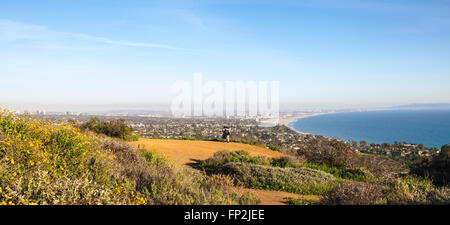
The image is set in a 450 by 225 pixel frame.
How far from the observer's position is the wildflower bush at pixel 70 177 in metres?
3.71

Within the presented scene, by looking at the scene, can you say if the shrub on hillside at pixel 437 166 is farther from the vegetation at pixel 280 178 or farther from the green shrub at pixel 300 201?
the green shrub at pixel 300 201

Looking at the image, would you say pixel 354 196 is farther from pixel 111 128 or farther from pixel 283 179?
pixel 111 128

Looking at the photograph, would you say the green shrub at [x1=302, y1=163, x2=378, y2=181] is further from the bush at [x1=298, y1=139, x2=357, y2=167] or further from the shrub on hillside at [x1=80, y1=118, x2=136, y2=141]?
the shrub on hillside at [x1=80, y1=118, x2=136, y2=141]

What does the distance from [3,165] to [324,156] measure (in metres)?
12.7

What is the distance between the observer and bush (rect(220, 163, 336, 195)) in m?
7.98

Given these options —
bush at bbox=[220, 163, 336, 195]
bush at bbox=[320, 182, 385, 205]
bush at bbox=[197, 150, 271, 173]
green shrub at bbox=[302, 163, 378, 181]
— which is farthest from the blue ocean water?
bush at bbox=[320, 182, 385, 205]

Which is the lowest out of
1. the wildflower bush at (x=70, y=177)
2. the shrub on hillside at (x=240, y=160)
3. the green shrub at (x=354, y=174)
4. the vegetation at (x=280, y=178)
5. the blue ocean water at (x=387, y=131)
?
the blue ocean water at (x=387, y=131)

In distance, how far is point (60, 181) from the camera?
411 centimetres

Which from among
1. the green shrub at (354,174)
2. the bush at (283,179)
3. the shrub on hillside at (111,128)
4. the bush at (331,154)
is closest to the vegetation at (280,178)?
the bush at (283,179)

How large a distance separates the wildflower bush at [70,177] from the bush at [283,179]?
7.63 ft

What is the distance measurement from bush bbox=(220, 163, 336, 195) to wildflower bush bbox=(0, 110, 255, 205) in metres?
2.32
